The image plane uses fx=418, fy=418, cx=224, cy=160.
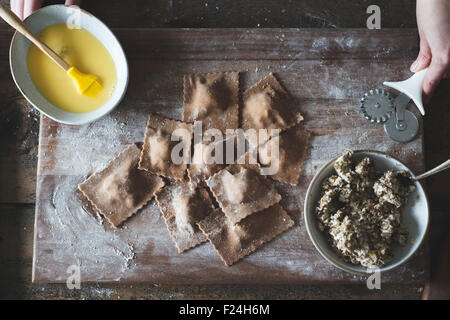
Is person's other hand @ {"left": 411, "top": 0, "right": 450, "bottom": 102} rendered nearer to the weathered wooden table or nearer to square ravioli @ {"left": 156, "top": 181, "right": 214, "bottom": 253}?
the weathered wooden table

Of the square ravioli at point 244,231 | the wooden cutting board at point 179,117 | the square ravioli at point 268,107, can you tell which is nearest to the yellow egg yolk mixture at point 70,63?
the wooden cutting board at point 179,117

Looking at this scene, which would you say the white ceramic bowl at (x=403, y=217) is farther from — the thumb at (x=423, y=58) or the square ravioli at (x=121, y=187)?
the square ravioli at (x=121, y=187)

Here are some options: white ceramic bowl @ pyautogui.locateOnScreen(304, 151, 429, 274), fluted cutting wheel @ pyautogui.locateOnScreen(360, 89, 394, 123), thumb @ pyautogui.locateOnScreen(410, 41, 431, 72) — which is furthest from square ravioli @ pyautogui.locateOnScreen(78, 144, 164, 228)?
thumb @ pyautogui.locateOnScreen(410, 41, 431, 72)

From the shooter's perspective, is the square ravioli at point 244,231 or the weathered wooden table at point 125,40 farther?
the weathered wooden table at point 125,40

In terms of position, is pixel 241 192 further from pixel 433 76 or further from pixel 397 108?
pixel 433 76

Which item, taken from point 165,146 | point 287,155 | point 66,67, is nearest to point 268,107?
point 287,155
